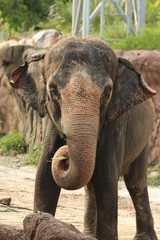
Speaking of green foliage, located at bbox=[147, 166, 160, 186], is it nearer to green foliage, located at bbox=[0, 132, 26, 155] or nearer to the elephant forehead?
green foliage, located at bbox=[0, 132, 26, 155]

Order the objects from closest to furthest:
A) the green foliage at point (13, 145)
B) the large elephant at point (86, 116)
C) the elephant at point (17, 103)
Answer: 1. the large elephant at point (86, 116)
2. the elephant at point (17, 103)
3. the green foliage at point (13, 145)

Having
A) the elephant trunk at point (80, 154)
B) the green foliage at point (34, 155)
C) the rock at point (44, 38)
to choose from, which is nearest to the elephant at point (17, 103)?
the green foliage at point (34, 155)

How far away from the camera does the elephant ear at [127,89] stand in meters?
7.01

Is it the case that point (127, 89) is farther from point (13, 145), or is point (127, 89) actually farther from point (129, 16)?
point (129, 16)

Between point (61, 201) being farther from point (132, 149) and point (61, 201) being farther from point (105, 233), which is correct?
point (105, 233)

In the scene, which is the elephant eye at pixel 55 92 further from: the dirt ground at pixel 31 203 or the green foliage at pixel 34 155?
the green foliage at pixel 34 155

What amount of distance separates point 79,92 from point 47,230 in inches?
54.3

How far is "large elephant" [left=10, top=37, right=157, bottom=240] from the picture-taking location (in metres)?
6.06

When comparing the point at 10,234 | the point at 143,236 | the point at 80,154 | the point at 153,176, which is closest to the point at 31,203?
the point at 143,236

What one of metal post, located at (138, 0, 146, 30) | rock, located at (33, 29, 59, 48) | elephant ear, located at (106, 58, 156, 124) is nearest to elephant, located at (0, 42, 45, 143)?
rock, located at (33, 29, 59, 48)

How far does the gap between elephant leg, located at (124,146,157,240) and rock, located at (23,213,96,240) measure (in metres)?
3.23

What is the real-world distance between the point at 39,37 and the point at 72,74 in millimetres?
11391

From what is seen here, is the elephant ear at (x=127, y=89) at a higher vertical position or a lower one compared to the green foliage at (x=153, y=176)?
higher

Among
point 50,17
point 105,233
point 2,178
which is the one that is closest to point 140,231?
point 105,233
